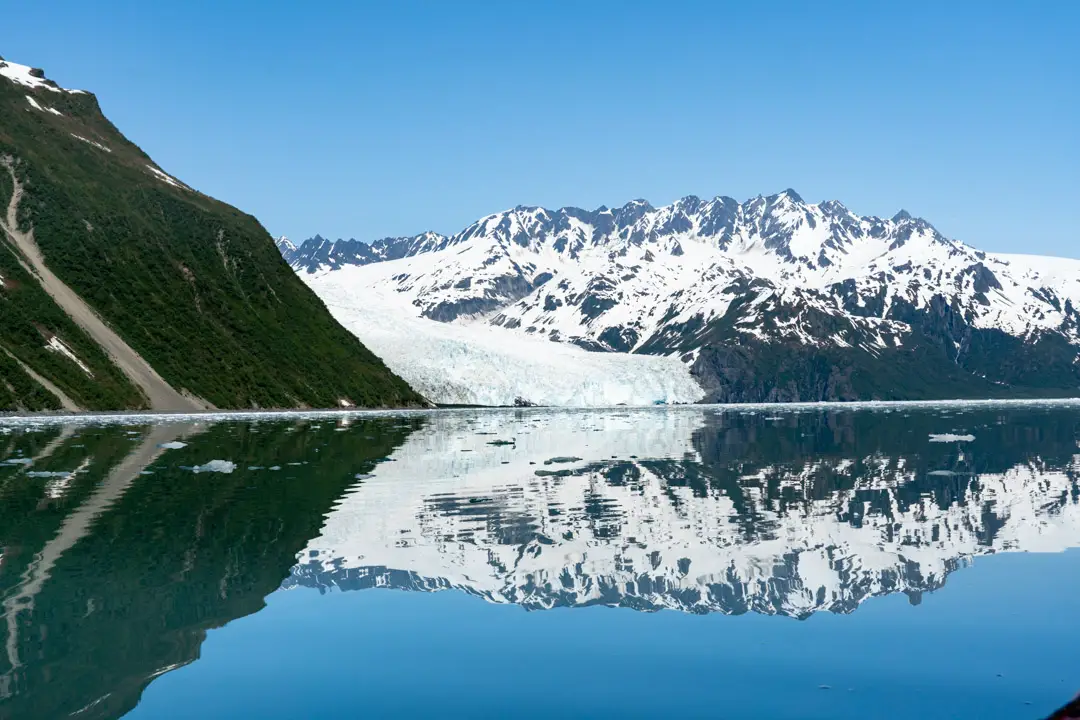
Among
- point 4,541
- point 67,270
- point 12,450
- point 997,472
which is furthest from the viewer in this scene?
point 67,270

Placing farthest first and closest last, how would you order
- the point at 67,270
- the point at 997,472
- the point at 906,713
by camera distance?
the point at 67,270
the point at 997,472
the point at 906,713

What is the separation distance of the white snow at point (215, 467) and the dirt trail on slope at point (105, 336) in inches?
3933

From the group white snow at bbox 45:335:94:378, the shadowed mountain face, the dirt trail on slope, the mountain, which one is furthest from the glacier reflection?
the dirt trail on slope

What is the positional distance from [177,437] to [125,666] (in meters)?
64.9

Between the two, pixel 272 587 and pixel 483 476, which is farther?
pixel 483 476

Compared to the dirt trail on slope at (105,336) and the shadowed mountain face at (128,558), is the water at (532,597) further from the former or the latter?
the dirt trail on slope at (105,336)

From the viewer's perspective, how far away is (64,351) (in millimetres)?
140875

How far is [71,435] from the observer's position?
257 ft

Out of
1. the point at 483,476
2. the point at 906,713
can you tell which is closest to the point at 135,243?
the point at 483,476

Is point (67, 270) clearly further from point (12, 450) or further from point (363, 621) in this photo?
point (363, 621)

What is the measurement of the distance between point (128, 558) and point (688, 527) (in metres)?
16.2

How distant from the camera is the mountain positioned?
5512 inches

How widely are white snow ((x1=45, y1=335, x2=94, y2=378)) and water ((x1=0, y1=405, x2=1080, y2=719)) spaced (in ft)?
332

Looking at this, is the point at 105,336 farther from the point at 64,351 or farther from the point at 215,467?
the point at 215,467
